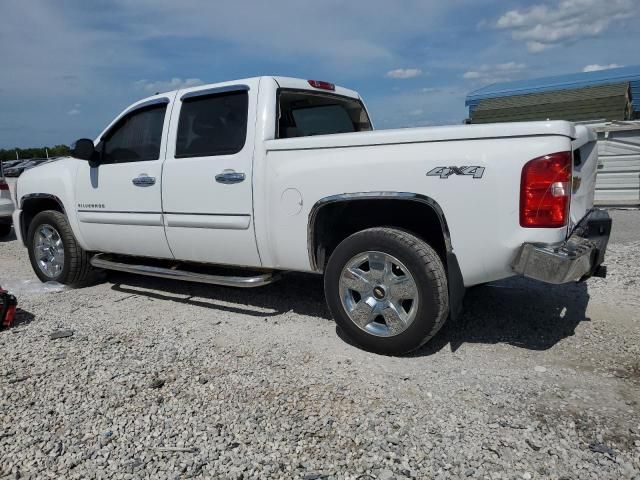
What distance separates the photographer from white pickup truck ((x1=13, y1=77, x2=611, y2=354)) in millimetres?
3105

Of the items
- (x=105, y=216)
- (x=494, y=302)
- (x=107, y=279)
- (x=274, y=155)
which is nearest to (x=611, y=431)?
(x=494, y=302)

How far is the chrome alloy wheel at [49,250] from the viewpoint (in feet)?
19.2

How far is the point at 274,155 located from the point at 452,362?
1.95 meters

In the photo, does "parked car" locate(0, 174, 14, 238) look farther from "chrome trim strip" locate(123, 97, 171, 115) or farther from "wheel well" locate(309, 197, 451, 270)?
"wheel well" locate(309, 197, 451, 270)

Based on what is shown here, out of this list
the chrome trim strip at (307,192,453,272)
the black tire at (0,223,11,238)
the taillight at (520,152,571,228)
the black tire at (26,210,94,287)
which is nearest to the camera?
the taillight at (520,152,571,228)

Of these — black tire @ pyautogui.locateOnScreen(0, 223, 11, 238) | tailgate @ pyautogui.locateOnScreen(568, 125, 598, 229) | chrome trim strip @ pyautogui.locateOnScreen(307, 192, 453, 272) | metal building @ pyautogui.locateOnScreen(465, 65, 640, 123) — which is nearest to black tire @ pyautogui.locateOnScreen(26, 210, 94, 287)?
chrome trim strip @ pyautogui.locateOnScreen(307, 192, 453, 272)

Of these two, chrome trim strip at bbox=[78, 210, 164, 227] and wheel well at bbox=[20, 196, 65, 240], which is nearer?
chrome trim strip at bbox=[78, 210, 164, 227]

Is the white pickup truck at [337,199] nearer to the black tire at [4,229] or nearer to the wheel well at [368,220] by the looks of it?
the wheel well at [368,220]

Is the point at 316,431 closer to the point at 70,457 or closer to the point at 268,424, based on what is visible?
the point at 268,424

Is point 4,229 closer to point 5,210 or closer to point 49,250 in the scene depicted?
point 5,210

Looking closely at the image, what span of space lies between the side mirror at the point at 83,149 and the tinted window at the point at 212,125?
40.2 inches

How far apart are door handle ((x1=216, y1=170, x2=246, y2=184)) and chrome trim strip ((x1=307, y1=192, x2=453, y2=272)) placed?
69cm

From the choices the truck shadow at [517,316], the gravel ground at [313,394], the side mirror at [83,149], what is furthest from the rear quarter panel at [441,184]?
the side mirror at [83,149]

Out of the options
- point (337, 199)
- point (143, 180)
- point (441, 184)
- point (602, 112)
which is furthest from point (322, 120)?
point (602, 112)
